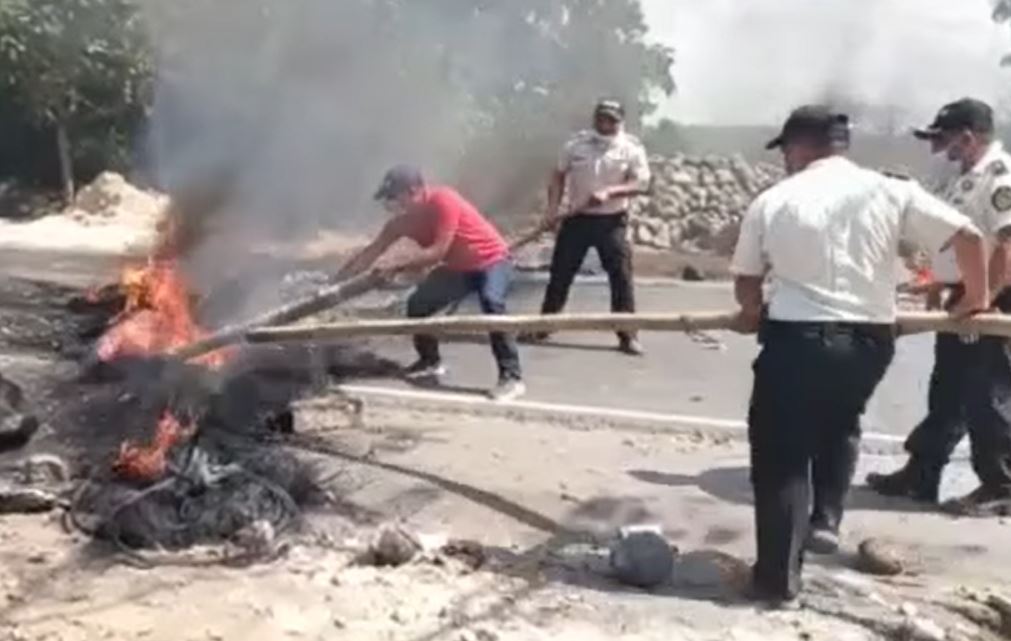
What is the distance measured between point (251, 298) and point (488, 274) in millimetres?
1691

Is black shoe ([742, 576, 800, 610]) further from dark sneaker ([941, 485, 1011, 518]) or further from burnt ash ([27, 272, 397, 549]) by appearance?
burnt ash ([27, 272, 397, 549])

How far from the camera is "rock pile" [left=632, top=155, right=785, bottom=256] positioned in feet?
73.8

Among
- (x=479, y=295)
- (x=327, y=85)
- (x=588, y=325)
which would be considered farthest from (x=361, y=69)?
(x=588, y=325)

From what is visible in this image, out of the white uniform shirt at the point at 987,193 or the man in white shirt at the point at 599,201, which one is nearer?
the white uniform shirt at the point at 987,193

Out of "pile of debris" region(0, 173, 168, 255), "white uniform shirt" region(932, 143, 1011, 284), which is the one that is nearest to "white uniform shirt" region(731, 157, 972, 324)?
"white uniform shirt" region(932, 143, 1011, 284)

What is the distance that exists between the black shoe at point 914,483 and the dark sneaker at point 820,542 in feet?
3.74

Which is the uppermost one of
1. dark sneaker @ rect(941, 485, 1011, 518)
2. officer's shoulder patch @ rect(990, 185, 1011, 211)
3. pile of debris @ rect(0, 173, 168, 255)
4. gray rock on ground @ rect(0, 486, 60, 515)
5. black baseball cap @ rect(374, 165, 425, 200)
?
officer's shoulder patch @ rect(990, 185, 1011, 211)

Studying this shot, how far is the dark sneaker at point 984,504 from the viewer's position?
6.96 meters

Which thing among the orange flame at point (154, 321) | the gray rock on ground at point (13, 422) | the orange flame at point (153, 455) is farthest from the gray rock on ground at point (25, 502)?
the orange flame at point (154, 321)

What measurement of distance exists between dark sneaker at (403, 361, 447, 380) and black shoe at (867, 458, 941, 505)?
11.5 ft

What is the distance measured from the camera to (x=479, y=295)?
949cm

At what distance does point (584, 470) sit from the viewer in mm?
7684

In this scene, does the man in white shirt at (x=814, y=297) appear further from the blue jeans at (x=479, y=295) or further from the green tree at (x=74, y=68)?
the green tree at (x=74, y=68)

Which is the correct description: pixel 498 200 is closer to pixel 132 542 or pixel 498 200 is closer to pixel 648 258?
pixel 648 258
